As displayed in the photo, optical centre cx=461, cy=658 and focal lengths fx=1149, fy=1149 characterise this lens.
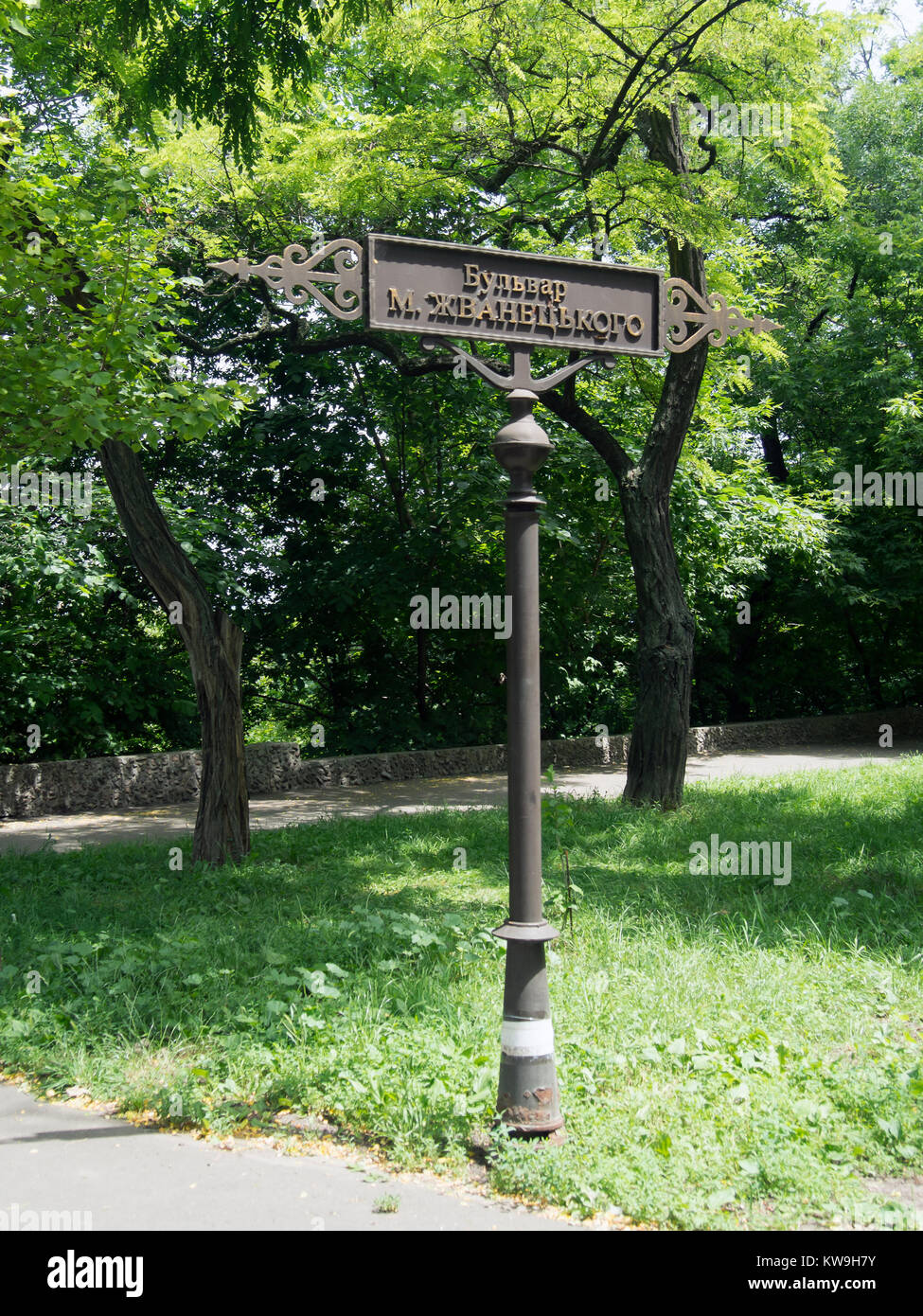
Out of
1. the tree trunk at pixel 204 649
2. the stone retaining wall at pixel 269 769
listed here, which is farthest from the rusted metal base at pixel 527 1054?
the stone retaining wall at pixel 269 769

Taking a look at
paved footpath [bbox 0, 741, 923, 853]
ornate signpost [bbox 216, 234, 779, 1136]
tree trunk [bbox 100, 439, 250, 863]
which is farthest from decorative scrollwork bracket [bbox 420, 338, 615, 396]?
paved footpath [bbox 0, 741, 923, 853]

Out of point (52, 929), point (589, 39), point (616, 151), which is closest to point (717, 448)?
point (616, 151)

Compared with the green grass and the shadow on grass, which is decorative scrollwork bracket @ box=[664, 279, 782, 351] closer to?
the green grass

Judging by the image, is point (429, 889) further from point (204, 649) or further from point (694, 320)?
point (694, 320)

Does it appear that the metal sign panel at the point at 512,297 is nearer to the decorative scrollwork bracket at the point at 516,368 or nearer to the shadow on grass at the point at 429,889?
the decorative scrollwork bracket at the point at 516,368

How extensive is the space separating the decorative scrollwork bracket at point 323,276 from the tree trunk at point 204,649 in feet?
19.1

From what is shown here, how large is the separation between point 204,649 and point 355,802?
5517 millimetres

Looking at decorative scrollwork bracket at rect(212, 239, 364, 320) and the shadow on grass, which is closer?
decorative scrollwork bracket at rect(212, 239, 364, 320)

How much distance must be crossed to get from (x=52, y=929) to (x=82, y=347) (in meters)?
4.14

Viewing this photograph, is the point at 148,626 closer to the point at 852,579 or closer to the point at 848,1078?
the point at 848,1078

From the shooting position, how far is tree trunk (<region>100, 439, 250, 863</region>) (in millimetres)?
10141

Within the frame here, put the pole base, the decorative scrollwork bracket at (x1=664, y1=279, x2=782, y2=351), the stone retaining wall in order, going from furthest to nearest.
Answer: the stone retaining wall, the decorative scrollwork bracket at (x1=664, y1=279, x2=782, y2=351), the pole base

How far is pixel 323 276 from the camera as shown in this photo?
4.69 metres

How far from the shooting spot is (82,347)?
27.2ft
